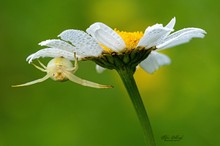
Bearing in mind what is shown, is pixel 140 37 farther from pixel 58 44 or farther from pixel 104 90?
pixel 104 90

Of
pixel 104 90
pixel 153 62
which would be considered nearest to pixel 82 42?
pixel 153 62

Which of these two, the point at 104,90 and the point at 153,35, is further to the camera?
the point at 104,90

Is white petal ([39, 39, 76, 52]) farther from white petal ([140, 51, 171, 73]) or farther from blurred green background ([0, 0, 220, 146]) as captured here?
blurred green background ([0, 0, 220, 146])

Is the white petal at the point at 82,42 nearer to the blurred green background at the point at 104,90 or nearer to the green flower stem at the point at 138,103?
the green flower stem at the point at 138,103

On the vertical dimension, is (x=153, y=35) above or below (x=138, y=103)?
above

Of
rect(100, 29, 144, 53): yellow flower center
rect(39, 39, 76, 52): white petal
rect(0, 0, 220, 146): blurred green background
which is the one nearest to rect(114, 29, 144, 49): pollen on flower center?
rect(100, 29, 144, 53): yellow flower center

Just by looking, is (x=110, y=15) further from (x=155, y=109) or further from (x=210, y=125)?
(x=210, y=125)

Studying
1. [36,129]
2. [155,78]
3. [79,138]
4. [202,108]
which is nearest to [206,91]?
[202,108]
